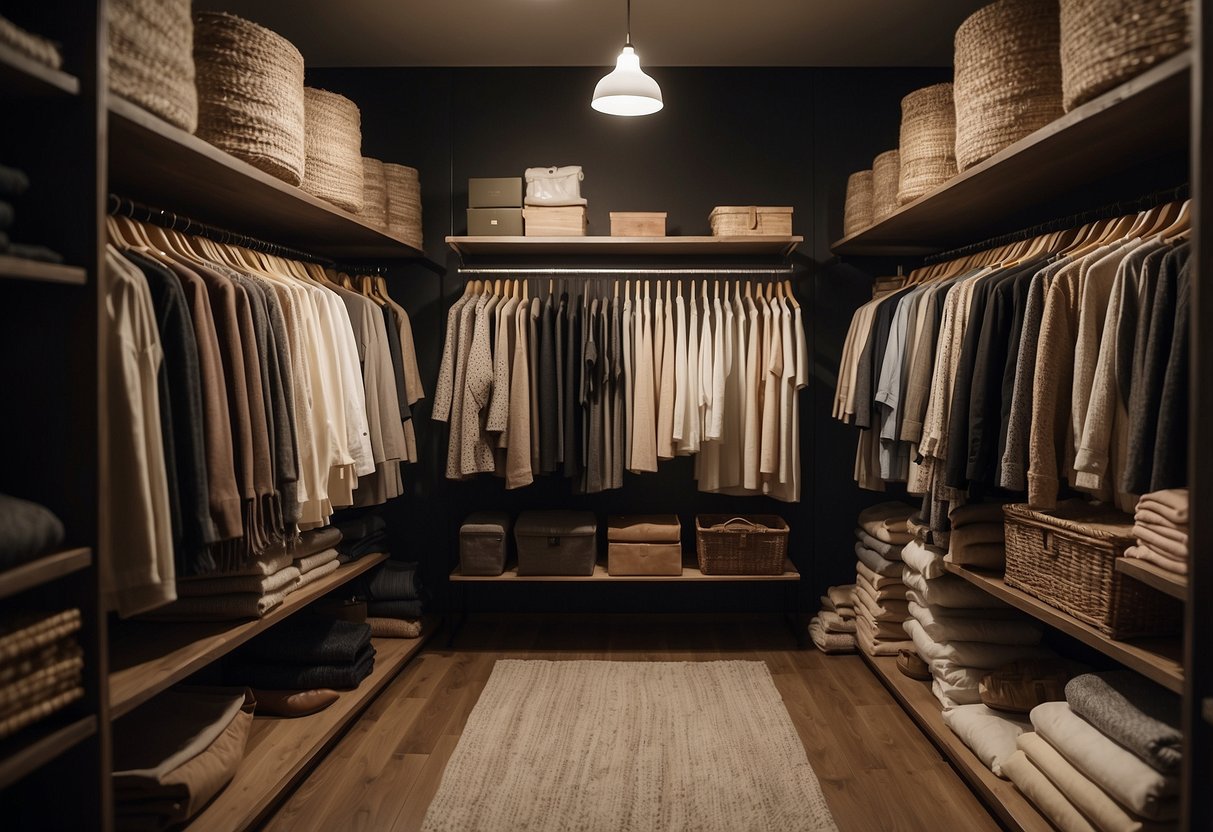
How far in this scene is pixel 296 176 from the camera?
2555 mm

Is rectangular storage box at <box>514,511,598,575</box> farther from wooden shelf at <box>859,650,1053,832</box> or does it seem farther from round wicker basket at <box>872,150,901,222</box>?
round wicker basket at <box>872,150,901,222</box>

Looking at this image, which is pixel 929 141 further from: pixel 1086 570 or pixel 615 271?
pixel 1086 570

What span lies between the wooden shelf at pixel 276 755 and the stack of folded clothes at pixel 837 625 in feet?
6.54

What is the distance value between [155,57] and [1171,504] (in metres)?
2.48

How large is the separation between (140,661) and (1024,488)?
96.6 inches

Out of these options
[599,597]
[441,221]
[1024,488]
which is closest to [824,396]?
[599,597]

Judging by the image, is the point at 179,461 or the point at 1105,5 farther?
the point at 179,461

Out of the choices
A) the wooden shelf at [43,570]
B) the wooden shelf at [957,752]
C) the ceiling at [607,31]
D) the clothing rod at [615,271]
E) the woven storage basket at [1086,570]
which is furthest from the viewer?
the clothing rod at [615,271]

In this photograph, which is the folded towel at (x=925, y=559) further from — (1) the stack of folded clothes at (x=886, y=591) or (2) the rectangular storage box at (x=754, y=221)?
(2) the rectangular storage box at (x=754, y=221)

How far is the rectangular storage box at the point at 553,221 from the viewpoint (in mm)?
3783

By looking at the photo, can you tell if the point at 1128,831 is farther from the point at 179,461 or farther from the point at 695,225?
the point at 695,225

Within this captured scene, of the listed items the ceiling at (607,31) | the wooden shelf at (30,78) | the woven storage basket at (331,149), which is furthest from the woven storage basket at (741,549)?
the wooden shelf at (30,78)

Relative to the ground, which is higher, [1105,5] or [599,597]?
[1105,5]

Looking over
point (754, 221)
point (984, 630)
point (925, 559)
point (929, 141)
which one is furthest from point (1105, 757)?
point (754, 221)
